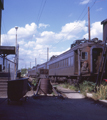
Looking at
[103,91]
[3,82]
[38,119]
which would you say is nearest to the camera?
[38,119]

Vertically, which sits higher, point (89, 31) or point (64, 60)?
point (89, 31)

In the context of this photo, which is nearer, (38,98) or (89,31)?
(38,98)

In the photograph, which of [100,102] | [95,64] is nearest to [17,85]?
[100,102]

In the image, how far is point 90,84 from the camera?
12.2 m

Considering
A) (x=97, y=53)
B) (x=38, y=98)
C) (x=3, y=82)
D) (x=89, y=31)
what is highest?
(x=89, y=31)

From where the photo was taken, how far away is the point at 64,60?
58.5ft

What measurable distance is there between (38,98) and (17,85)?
2.29m

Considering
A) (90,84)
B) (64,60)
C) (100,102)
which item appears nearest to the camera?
(100,102)

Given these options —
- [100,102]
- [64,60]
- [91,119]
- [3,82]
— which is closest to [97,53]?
[64,60]

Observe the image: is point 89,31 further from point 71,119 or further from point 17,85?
point 71,119

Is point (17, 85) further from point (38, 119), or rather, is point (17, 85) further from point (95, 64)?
point (95, 64)

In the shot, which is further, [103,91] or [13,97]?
[103,91]

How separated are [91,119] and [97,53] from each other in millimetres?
9220

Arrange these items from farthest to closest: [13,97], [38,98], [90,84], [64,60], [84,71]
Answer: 1. [64,60]
2. [84,71]
3. [90,84]
4. [38,98]
5. [13,97]
